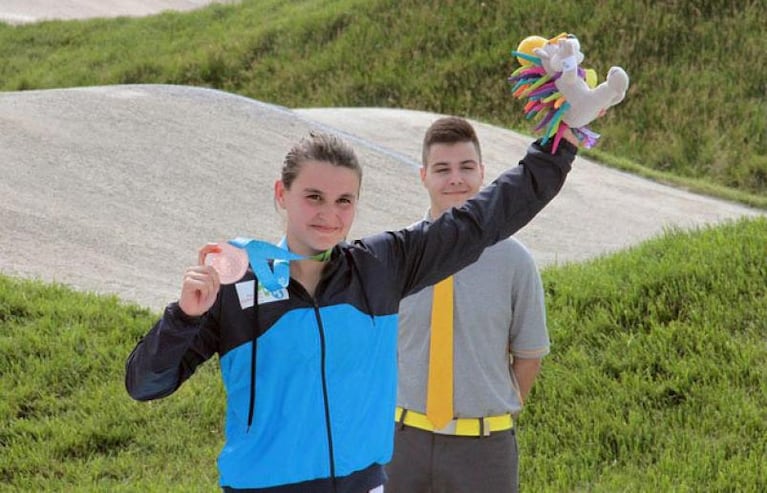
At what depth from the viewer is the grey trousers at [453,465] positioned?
3.49 meters

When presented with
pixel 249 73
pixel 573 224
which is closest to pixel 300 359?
pixel 573 224

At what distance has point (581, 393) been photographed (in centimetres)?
581

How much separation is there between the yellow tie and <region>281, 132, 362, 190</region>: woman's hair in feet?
3.04

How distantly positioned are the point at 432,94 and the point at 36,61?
8496 mm

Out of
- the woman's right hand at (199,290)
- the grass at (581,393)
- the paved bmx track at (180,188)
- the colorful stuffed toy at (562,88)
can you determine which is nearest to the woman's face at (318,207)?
the woman's right hand at (199,290)

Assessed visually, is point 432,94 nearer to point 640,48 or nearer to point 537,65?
point 640,48

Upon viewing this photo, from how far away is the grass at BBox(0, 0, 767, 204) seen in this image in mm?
14555

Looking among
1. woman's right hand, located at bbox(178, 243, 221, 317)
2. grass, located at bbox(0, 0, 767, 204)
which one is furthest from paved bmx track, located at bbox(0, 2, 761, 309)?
woman's right hand, located at bbox(178, 243, 221, 317)

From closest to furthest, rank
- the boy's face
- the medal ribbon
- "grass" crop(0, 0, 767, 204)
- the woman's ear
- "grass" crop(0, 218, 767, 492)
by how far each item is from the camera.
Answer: the medal ribbon → the woman's ear → the boy's face → "grass" crop(0, 218, 767, 492) → "grass" crop(0, 0, 767, 204)

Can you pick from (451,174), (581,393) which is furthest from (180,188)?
(451,174)

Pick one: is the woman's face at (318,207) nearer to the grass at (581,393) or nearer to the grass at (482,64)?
the grass at (581,393)

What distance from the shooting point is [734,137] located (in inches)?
566

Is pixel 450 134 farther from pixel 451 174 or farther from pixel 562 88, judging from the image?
pixel 562 88

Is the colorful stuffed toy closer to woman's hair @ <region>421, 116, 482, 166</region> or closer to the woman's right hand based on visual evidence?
woman's hair @ <region>421, 116, 482, 166</region>
